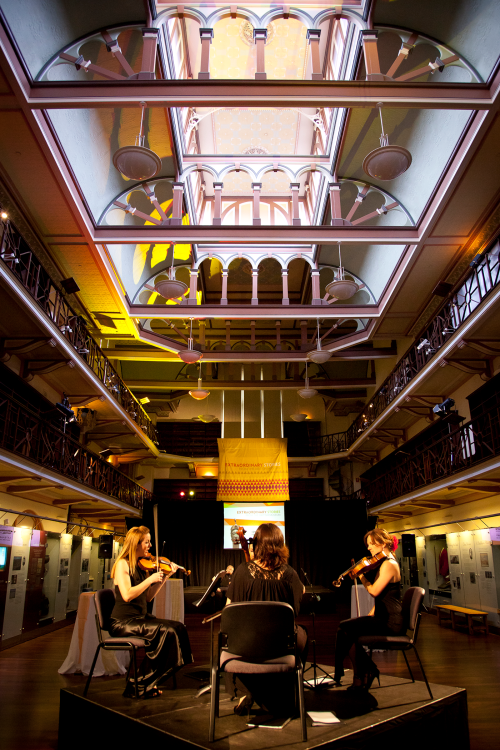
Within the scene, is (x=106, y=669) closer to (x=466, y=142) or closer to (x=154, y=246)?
(x=466, y=142)

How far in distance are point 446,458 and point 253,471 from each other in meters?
7.44

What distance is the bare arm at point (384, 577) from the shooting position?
404cm

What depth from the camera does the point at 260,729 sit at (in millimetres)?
2947

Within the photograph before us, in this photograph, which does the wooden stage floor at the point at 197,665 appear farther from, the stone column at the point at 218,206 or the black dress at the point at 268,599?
the stone column at the point at 218,206

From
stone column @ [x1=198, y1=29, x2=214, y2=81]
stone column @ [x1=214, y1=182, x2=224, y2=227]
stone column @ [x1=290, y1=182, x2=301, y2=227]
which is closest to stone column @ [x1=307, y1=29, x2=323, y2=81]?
stone column @ [x1=198, y1=29, x2=214, y2=81]

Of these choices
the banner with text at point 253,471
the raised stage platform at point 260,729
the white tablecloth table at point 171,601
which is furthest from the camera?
the banner with text at point 253,471

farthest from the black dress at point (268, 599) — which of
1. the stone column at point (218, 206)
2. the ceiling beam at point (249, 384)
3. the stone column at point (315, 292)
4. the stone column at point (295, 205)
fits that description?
the ceiling beam at point (249, 384)

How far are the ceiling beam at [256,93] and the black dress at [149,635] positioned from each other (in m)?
5.34

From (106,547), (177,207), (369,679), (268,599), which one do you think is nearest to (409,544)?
(106,547)

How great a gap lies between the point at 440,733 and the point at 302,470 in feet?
62.5

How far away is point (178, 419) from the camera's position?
22.0 metres

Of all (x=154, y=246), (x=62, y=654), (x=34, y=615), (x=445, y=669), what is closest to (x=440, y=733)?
(x=445, y=669)

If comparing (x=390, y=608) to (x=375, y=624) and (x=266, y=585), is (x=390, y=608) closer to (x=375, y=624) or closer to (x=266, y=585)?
(x=375, y=624)

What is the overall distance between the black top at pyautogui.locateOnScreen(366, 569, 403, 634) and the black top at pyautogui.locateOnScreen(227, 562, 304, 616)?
1049mm
